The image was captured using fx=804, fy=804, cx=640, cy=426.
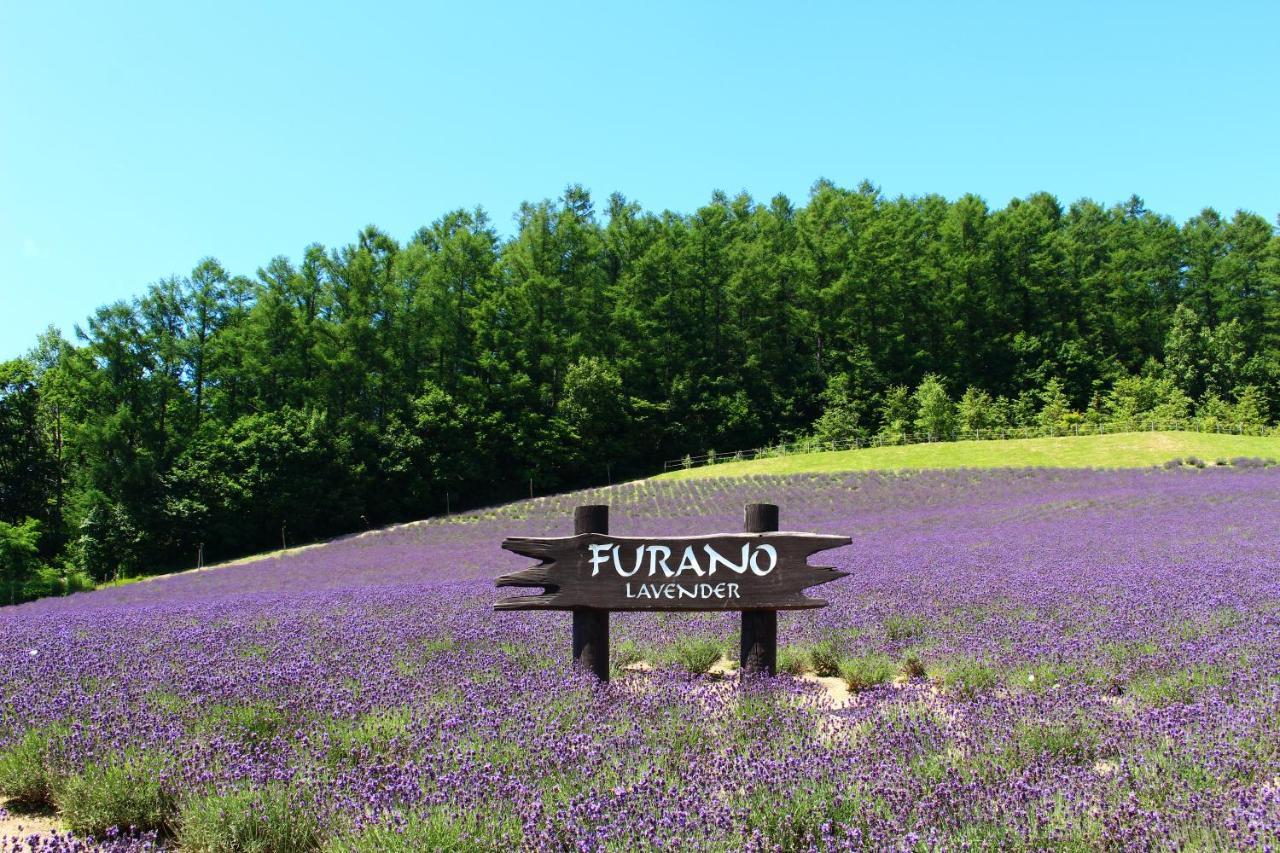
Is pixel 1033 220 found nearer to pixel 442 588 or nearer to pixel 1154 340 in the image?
pixel 1154 340

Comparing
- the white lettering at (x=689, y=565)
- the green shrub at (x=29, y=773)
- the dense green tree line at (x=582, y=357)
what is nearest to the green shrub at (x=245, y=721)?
the green shrub at (x=29, y=773)

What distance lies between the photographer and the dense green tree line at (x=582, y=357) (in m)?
37.5

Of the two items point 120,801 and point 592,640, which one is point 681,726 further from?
point 120,801

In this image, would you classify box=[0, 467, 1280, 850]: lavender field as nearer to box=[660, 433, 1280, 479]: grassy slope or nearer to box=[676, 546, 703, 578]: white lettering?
box=[676, 546, 703, 578]: white lettering

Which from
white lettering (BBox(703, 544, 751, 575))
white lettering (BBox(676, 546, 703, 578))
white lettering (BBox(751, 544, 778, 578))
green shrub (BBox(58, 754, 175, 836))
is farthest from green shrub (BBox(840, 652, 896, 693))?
green shrub (BBox(58, 754, 175, 836))

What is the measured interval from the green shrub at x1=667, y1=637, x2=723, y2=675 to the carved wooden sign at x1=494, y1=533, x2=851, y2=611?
1.08 m

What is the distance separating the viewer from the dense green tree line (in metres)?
37.5

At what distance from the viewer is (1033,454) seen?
37.2 m

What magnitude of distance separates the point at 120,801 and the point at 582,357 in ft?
150

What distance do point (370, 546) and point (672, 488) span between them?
48.3 feet

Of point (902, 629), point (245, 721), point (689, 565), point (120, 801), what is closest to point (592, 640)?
point (689, 565)

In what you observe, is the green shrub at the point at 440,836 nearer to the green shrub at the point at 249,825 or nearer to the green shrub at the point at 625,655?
the green shrub at the point at 249,825

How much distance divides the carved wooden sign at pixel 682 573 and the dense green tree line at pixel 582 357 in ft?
101

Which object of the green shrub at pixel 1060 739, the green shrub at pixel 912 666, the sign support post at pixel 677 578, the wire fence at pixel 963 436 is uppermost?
the wire fence at pixel 963 436
